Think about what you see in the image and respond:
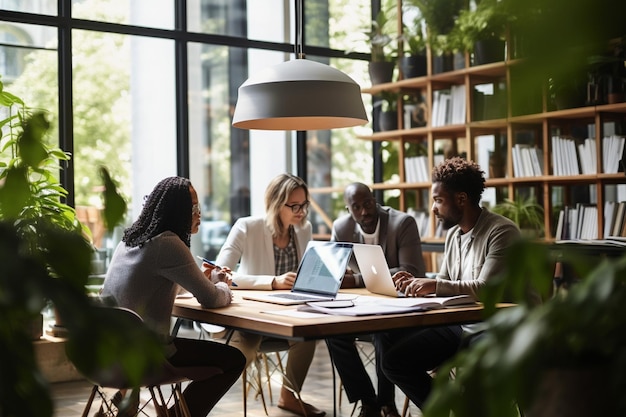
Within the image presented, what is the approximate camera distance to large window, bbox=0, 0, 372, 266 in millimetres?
5680

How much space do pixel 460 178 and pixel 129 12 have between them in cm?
308

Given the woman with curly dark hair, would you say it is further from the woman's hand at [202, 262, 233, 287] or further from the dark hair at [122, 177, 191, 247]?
the woman's hand at [202, 262, 233, 287]

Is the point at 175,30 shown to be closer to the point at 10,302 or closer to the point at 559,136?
the point at 559,136

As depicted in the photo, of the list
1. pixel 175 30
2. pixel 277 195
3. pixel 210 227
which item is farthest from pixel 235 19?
pixel 277 195

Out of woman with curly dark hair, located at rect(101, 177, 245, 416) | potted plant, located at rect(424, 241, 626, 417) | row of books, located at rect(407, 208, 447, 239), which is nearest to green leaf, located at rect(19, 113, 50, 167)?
potted plant, located at rect(424, 241, 626, 417)

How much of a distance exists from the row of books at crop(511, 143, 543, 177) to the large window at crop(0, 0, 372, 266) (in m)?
1.58

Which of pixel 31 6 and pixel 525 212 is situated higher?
pixel 31 6

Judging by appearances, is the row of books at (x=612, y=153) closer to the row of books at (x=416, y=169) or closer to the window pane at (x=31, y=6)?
the row of books at (x=416, y=169)

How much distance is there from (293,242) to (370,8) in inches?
121

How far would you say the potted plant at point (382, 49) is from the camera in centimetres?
671

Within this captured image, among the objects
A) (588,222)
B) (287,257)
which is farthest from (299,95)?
(588,222)

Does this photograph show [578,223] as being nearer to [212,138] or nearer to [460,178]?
[460,178]

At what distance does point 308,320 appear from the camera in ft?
9.95

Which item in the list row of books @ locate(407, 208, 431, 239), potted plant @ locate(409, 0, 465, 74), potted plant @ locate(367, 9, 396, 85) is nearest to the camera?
potted plant @ locate(409, 0, 465, 74)
